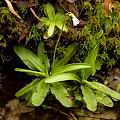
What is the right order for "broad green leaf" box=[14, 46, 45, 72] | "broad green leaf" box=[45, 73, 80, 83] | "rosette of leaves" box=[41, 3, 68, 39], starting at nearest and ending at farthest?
1. "broad green leaf" box=[45, 73, 80, 83]
2. "rosette of leaves" box=[41, 3, 68, 39]
3. "broad green leaf" box=[14, 46, 45, 72]

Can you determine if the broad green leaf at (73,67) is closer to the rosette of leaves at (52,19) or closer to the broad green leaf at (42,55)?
the broad green leaf at (42,55)

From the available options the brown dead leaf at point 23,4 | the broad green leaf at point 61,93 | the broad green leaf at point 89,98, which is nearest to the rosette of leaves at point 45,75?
the broad green leaf at point 61,93

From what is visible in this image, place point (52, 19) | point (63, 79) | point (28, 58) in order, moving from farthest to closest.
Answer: point (28, 58) < point (52, 19) < point (63, 79)

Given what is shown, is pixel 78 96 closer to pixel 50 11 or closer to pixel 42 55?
pixel 42 55

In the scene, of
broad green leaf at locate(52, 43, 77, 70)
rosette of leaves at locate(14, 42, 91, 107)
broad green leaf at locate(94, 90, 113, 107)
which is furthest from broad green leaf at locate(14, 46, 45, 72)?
broad green leaf at locate(94, 90, 113, 107)

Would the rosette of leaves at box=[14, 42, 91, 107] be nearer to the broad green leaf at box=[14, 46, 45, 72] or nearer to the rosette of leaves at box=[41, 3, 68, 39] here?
the broad green leaf at box=[14, 46, 45, 72]

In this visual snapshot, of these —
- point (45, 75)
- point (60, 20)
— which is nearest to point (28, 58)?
point (45, 75)
